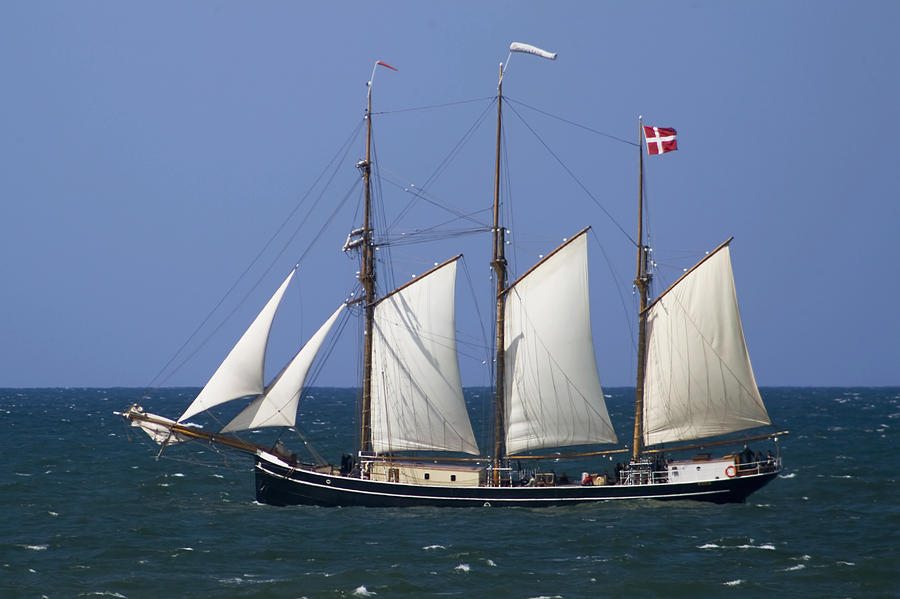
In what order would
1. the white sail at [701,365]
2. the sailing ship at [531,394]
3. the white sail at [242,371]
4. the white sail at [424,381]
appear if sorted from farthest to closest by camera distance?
the white sail at [701,365], the white sail at [424,381], the sailing ship at [531,394], the white sail at [242,371]

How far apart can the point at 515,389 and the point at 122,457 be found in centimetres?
3092

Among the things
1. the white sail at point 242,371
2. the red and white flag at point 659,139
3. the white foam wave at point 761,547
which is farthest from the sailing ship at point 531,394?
the white foam wave at point 761,547

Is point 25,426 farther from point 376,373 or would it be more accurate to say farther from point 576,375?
point 576,375

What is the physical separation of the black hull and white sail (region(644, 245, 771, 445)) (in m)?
2.93

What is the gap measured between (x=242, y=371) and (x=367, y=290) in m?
7.51

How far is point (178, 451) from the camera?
73.6 metres

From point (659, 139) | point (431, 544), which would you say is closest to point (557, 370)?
point (659, 139)

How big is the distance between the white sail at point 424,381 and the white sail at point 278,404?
4071 mm

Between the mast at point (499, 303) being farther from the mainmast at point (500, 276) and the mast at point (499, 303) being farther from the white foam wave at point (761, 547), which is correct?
the white foam wave at point (761, 547)

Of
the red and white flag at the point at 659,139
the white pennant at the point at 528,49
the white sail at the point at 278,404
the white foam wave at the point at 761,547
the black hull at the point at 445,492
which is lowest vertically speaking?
the white foam wave at the point at 761,547

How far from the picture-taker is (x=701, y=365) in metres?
50.3

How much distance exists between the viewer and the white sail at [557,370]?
50.1m

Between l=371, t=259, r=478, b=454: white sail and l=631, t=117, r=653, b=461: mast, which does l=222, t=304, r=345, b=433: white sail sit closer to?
l=371, t=259, r=478, b=454: white sail

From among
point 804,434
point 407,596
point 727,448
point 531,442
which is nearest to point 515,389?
point 531,442
